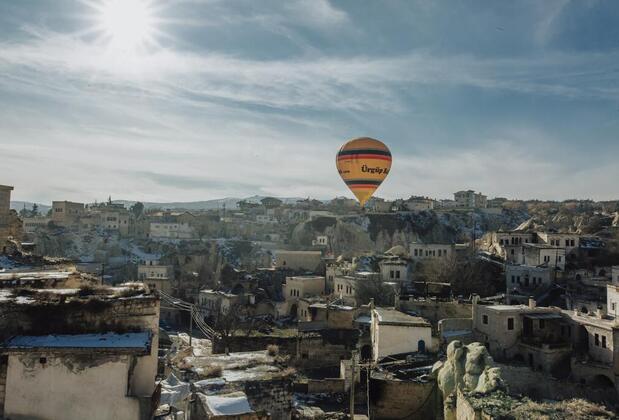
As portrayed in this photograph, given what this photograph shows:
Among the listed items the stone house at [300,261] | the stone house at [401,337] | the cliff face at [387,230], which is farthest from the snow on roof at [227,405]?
the cliff face at [387,230]

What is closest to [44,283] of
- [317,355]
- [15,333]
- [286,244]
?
[15,333]

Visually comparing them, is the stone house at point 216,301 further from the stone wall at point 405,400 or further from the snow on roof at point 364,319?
the stone wall at point 405,400

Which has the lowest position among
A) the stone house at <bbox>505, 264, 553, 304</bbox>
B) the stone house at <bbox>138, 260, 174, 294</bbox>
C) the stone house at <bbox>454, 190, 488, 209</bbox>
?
the stone house at <bbox>138, 260, 174, 294</bbox>

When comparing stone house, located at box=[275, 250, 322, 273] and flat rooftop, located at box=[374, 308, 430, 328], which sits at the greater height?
stone house, located at box=[275, 250, 322, 273]

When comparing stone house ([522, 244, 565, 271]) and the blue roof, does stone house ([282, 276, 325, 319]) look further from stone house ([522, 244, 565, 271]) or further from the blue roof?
the blue roof

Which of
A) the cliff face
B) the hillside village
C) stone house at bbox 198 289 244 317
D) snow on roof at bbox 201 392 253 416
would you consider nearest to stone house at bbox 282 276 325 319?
the hillside village

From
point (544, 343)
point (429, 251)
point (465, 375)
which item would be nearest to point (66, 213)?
point (429, 251)

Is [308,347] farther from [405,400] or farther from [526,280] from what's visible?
[526,280]

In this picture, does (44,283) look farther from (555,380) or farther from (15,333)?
(555,380)
